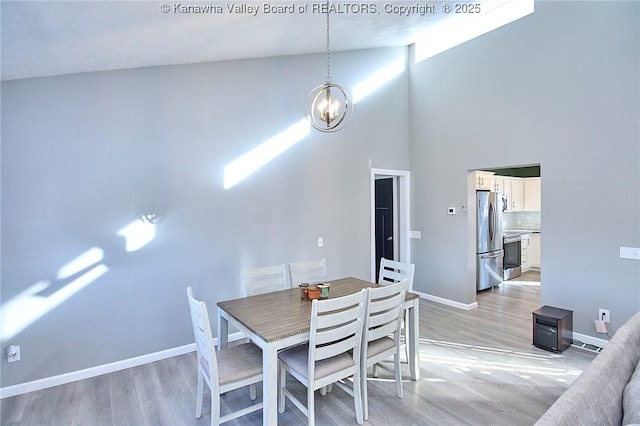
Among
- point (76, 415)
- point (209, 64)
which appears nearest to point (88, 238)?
point (76, 415)

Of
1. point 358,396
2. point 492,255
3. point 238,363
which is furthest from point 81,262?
point 492,255

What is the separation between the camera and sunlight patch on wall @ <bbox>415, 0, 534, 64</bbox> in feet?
13.6

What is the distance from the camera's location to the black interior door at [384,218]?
5691 millimetres

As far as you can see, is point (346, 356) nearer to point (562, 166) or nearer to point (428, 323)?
point (428, 323)

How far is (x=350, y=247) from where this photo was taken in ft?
15.6

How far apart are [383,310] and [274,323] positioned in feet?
2.61

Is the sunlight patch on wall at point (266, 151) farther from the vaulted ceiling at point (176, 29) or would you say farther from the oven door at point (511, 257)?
the oven door at point (511, 257)

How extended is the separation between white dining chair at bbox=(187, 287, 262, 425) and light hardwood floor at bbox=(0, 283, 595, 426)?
375mm

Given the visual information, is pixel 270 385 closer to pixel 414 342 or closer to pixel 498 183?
pixel 414 342

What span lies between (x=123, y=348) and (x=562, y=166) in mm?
5021

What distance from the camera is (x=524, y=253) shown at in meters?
7.04

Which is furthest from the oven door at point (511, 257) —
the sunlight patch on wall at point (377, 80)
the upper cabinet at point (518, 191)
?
the sunlight patch on wall at point (377, 80)

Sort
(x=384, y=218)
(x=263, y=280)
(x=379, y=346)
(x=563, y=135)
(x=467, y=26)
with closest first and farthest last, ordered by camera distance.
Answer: (x=379, y=346) → (x=263, y=280) → (x=563, y=135) → (x=467, y=26) → (x=384, y=218)

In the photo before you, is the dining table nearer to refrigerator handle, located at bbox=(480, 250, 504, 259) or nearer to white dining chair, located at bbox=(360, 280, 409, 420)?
white dining chair, located at bbox=(360, 280, 409, 420)
